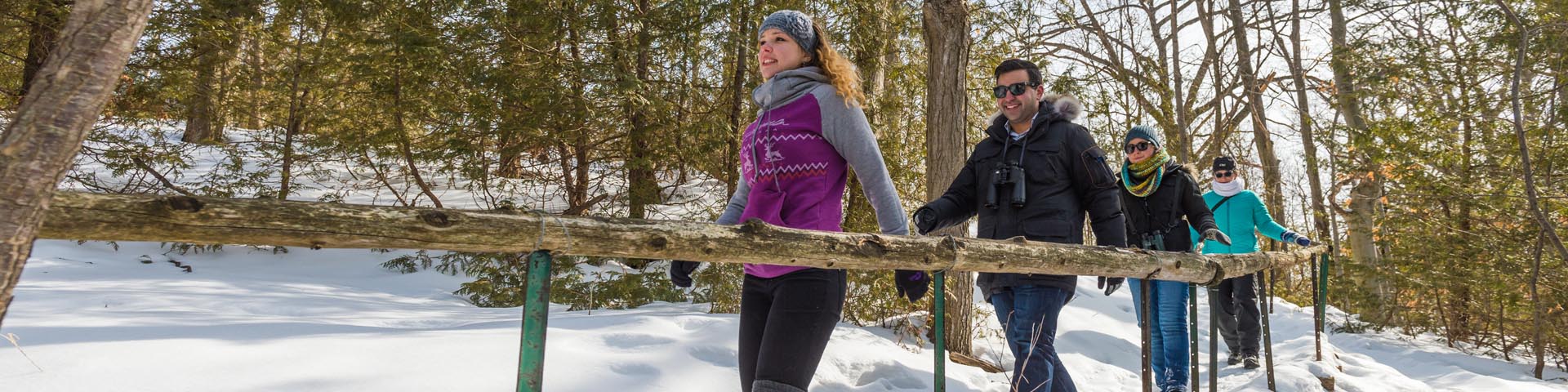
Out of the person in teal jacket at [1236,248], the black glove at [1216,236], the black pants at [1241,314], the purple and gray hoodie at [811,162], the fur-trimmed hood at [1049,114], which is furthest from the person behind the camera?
the black pants at [1241,314]

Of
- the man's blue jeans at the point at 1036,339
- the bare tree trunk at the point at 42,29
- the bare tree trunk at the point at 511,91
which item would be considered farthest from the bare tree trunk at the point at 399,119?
the man's blue jeans at the point at 1036,339

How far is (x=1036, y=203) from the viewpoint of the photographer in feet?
10.6

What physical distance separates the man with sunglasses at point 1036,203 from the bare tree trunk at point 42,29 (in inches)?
338

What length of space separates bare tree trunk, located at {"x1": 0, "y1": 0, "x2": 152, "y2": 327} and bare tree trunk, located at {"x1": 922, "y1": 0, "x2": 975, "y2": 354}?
480cm

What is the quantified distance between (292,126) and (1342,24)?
1505 centimetres

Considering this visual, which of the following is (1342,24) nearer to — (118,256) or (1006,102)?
(1006,102)

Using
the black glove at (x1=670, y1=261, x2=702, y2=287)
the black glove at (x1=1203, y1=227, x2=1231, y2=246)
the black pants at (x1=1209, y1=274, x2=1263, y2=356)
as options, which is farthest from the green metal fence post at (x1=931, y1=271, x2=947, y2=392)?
the black pants at (x1=1209, y1=274, x2=1263, y2=356)

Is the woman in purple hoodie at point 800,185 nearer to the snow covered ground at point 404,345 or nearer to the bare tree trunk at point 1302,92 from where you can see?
the snow covered ground at point 404,345

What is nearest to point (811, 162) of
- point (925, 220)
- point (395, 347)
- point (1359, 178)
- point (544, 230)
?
point (544, 230)

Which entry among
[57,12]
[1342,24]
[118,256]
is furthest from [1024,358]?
[1342,24]

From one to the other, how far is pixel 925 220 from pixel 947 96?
8.72ft

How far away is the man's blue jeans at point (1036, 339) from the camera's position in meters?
3.06

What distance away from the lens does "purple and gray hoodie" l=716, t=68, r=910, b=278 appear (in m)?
2.26

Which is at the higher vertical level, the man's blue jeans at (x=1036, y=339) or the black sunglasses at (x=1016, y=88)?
the black sunglasses at (x=1016, y=88)
